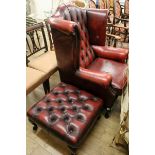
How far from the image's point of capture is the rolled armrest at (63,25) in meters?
1.46

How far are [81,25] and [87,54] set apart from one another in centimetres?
35

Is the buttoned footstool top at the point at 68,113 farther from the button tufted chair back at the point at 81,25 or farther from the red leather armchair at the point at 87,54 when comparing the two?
the button tufted chair back at the point at 81,25

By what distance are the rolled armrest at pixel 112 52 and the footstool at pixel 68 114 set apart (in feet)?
2.26

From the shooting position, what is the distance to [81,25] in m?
2.00

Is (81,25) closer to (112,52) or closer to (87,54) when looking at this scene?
(87,54)

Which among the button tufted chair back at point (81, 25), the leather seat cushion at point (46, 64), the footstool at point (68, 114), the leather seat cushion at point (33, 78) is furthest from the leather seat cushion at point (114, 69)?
the leather seat cushion at point (33, 78)

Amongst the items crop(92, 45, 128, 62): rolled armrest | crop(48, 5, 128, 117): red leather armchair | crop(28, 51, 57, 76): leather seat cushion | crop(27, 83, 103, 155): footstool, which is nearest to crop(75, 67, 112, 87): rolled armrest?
crop(48, 5, 128, 117): red leather armchair

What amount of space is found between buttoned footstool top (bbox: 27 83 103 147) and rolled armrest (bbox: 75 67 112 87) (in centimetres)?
17

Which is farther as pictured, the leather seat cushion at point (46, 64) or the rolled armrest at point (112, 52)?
the rolled armrest at point (112, 52)
